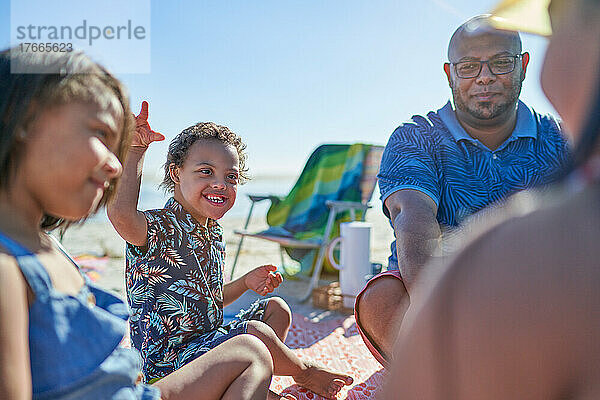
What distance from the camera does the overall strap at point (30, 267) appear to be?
0.75 meters

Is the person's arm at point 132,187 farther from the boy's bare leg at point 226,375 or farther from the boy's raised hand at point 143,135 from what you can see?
the boy's bare leg at point 226,375

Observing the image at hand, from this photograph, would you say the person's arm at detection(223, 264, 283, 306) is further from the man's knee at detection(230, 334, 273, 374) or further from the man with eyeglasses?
the man's knee at detection(230, 334, 273, 374)

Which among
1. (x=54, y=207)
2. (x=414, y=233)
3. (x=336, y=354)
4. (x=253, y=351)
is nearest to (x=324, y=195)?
(x=336, y=354)

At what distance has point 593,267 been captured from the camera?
0.43 metres

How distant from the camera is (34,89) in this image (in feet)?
2.63

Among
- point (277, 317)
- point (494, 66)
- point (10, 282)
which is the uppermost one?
point (494, 66)

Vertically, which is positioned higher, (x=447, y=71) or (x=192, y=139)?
(x=447, y=71)

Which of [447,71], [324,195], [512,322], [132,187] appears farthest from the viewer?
[324,195]

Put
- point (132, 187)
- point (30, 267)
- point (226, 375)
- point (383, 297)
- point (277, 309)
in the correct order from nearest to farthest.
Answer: point (30, 267) → point (226, 375) → point (132, 187) → point (383, 297) → point (277, 309)

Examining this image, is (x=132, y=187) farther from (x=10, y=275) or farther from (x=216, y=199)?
(x=10, y=275)

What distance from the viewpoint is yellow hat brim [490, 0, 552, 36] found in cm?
57

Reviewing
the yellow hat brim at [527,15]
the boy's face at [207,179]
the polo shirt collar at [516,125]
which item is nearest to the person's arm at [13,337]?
the yellow hat brim at [527,15]

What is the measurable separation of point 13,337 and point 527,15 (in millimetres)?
805

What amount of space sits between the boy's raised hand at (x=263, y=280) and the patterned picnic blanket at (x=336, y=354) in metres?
0.39
